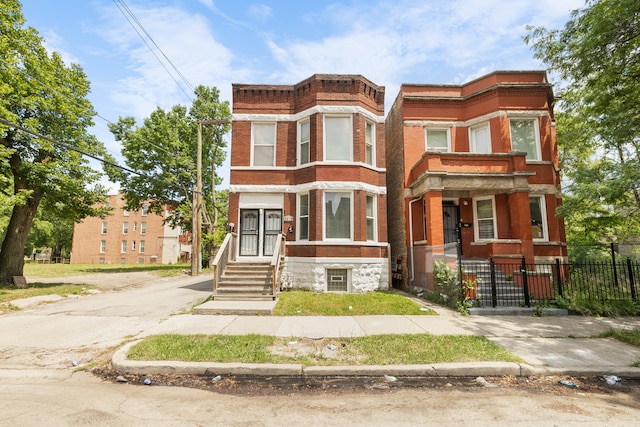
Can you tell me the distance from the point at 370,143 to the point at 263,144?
4838mm

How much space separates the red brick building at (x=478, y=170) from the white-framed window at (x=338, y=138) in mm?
2613

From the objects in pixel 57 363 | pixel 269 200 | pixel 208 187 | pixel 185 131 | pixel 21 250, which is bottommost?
pixel 57 363

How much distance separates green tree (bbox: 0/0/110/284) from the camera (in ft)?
37.8

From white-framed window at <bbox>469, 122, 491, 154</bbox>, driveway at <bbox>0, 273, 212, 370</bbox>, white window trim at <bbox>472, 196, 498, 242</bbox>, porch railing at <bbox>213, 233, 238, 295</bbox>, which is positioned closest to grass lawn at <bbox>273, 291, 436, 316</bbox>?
porch railing at <bbox>213, 233, 238, 295</bbox>

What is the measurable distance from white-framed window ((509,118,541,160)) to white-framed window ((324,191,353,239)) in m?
7.58

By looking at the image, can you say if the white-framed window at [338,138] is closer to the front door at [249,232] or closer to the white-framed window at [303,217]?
the white-framed window at [303,217]

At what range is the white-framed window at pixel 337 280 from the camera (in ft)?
39.9

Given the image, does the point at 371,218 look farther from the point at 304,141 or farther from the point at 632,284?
the point at 632,284

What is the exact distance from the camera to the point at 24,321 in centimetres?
782

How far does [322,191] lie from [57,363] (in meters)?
9.32

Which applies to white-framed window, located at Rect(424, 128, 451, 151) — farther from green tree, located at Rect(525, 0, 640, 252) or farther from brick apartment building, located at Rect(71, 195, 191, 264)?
brick apartment building, located at Rect(71, 195, 191, 264)

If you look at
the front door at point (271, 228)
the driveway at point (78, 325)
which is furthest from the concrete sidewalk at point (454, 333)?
the front door at point (271, 228)

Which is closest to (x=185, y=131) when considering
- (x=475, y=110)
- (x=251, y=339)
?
(x=475, y=110)

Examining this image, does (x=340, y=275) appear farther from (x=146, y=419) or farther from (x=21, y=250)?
(x=21, y=250)
